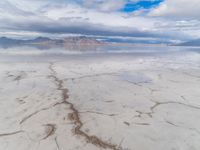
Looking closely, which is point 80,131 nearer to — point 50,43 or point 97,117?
point 97,117

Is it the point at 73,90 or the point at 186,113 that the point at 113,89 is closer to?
the point at 73,90

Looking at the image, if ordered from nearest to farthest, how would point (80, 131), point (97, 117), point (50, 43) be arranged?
1. point (80, 131)
2. point (97, 117)
3. point (50, 43)

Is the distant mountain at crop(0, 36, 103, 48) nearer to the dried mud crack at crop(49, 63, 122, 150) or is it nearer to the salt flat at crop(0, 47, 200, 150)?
the salt flat at crop(0, 47, 200, 150)

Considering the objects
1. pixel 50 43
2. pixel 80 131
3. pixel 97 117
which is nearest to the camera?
pixel 80 131

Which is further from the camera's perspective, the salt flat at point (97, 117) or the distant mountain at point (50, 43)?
the distant mountain at point (50, 43)

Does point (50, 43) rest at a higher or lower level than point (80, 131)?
lower

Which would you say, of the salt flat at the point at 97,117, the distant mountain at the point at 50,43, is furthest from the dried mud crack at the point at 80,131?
the distant mountain at the point at 50,43

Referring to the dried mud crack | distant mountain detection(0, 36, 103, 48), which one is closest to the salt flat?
the dried mud crack

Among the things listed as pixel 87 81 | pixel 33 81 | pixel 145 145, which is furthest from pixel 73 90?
pixel 145 145

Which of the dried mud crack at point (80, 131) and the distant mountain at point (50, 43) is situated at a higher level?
the dried mud crack at point (80, 131)

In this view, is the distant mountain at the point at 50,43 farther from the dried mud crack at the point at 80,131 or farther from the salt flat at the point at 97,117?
the dried mud crack at the point at 80,131

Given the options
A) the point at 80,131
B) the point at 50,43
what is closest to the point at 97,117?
the point at 80,131

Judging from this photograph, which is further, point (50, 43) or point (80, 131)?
point (50, 43)
